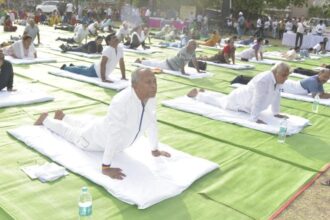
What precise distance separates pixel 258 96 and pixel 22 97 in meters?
3.12

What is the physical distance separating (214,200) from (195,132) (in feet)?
5.21

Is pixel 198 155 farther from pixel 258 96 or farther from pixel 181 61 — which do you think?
pixel 181 61

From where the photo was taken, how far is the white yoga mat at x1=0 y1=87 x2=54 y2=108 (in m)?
4.96

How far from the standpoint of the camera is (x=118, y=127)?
291cm

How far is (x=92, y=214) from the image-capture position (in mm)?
2617

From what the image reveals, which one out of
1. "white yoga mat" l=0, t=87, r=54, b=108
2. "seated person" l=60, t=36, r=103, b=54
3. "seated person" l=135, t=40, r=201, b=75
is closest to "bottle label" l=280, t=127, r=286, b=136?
"white yoga mat" l=0, t=87, r=54, b=108

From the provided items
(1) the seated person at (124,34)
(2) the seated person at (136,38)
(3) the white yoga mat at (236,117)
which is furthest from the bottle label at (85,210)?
(1) the seated person at (124,34)

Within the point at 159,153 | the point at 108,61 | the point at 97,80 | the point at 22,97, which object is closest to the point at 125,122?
the point at 159,153

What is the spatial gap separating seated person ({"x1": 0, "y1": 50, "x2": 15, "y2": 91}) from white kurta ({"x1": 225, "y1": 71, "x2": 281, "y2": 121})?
10.0ft

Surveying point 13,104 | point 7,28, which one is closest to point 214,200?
point 13,104

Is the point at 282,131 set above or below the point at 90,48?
below

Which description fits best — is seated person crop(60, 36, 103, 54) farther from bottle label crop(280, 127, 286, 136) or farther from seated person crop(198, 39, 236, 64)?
bottle label crop(280, 127, 286, 136)

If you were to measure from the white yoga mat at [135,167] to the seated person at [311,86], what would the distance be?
136 inches

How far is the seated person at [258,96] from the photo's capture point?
14.9ft
